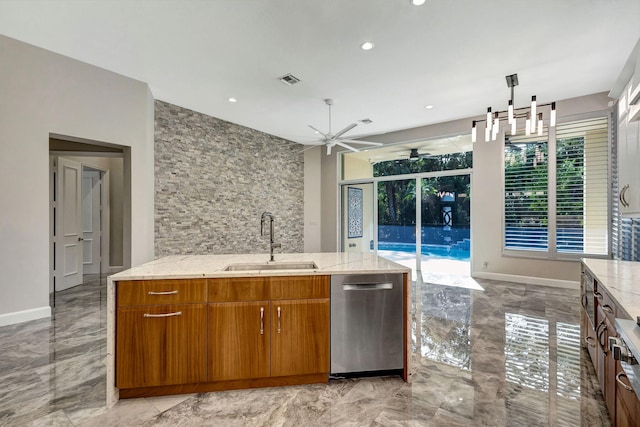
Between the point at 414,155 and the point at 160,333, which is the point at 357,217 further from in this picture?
the point at 160,333

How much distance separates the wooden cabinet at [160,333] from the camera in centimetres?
193

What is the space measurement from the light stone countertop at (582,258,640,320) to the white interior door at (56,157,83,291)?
22.0ft

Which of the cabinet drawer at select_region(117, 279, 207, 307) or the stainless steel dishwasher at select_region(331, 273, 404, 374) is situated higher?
the cabinet drawer at select_region(117, 279, 207, 307)

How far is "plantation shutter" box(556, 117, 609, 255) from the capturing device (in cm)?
474

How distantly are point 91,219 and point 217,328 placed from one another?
20.0ft

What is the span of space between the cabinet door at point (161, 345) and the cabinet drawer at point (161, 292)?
0.12 feet

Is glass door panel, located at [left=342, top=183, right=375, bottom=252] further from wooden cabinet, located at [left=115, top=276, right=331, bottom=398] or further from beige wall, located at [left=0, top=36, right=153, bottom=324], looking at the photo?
wooden cabinet, located at [left=115, top=276, right=331, bottom=398]

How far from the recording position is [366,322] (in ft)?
7.22

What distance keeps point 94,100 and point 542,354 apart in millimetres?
5652

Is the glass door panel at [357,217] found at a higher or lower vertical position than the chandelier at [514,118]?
lower

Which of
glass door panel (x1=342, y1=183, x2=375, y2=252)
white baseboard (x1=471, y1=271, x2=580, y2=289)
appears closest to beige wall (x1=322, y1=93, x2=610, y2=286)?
white baseboard (x1=471, y1=271, x2=580, y2=289)

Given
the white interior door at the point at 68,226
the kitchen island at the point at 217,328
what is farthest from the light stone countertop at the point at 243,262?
the white interior door at the point at 68,226

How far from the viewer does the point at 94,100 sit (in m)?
3.96

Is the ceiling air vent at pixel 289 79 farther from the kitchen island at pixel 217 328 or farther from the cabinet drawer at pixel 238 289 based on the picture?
the cabinet drawer at pixel 238 289
